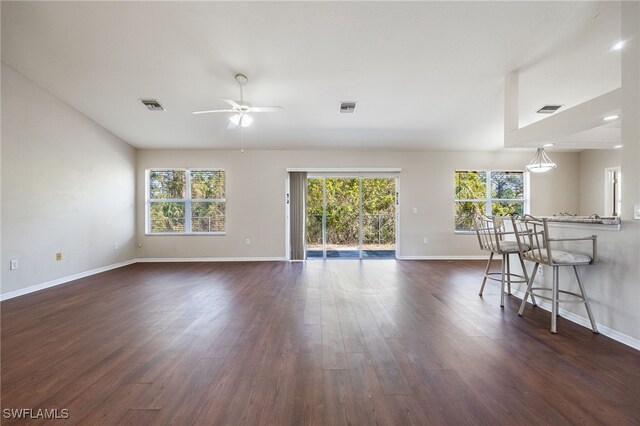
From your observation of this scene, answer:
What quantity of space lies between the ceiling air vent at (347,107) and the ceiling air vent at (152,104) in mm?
3022

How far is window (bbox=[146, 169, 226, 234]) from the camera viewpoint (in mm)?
6371

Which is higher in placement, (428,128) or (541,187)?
(428,128)

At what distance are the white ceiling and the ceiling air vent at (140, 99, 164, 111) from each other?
108 millimetres

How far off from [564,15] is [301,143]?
14.3 ft

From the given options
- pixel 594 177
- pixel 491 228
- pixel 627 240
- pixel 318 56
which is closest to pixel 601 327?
pixel 627 240

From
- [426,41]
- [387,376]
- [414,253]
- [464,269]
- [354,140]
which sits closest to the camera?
[387,376]

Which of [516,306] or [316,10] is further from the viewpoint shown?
[516,306]

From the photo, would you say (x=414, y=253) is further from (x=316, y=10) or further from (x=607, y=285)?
(x=316, y=10)

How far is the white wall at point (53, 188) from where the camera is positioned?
3676mm

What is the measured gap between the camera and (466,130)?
17.8ft

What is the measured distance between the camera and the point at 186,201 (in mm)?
6395

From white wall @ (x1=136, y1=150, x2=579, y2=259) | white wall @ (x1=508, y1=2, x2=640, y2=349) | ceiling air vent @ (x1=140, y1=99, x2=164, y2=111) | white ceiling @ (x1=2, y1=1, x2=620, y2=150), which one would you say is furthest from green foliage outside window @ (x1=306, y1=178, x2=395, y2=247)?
white wall @ (x1=508, y1=2, x2=640, y2=349)

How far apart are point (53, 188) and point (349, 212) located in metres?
5.39

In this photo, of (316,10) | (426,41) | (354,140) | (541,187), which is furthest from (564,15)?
(541,187)
